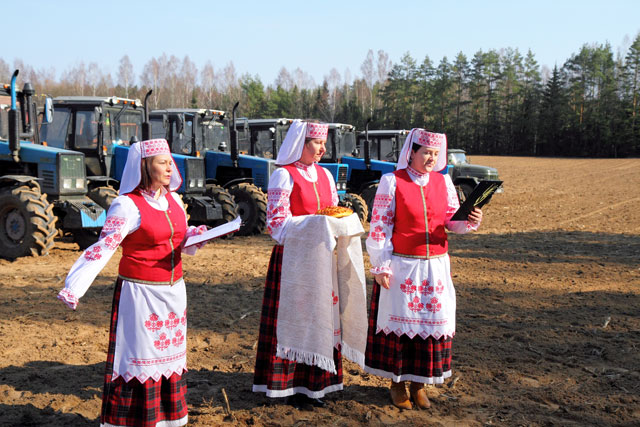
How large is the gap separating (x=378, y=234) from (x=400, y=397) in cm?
120

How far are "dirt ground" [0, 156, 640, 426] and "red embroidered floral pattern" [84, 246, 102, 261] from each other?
57.3 inches

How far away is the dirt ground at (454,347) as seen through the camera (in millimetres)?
4055

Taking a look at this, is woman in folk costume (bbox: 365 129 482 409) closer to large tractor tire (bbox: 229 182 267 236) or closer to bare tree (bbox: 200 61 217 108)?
large tractor tire (bbox: 229 182 267 236)

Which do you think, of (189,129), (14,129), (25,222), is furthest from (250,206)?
Answer: (14,129)

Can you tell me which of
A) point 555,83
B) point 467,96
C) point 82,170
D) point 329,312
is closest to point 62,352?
point 329,312

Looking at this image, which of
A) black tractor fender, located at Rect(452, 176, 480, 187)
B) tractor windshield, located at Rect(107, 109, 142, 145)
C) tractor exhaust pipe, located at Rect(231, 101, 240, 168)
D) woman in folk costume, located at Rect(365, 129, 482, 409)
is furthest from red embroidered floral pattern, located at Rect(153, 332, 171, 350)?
black tractor fender, located at Rect(452, 176, 480, 187)

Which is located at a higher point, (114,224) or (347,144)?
(347,144)

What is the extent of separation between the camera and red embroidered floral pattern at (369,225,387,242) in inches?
155

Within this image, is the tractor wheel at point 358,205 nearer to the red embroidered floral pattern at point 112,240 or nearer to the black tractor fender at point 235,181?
the black tractor fender at point 235,181

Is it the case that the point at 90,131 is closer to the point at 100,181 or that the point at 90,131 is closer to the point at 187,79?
the point at 100,181

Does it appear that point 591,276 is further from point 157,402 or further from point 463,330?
point 157,402

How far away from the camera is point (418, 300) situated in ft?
12.9

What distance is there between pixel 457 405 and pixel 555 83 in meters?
62.0

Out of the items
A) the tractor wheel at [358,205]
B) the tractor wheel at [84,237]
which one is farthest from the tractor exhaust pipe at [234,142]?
the tractor wheel at [84,237]
